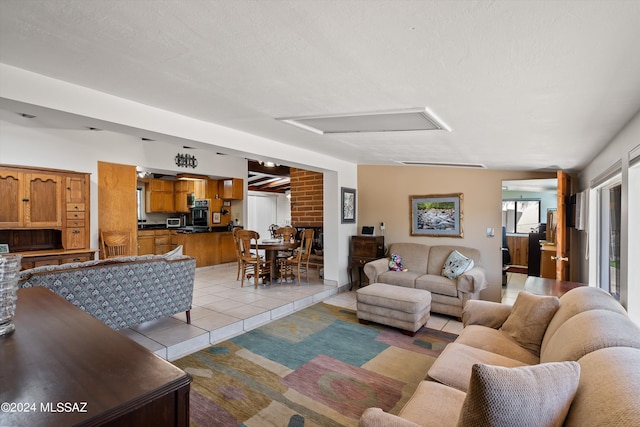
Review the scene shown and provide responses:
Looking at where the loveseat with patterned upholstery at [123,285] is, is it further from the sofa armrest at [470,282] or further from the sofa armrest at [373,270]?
the sofa armrest at [470,282]

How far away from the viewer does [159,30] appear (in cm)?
138

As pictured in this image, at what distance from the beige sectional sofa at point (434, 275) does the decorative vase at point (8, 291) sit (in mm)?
4102

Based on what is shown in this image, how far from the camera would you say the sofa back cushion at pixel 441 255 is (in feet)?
15.4

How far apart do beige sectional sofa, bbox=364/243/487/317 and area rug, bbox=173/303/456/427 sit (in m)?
0.61

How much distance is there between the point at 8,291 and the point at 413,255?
4.74 m

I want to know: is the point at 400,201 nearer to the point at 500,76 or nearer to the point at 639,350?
the point at 500,76

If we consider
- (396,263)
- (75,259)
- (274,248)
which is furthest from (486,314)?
(75,259)

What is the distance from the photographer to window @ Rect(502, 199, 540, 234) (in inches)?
326

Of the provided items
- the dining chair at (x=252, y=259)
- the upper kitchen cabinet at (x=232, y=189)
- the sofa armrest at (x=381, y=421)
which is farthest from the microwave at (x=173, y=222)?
the sofa armrest at (x=381, y=421)

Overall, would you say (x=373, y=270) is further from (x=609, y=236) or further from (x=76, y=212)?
(x=76, y=212)

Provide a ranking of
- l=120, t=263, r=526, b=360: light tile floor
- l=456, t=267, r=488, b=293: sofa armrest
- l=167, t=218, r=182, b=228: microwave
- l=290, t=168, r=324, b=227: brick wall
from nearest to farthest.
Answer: l=120, t=263, r=526, b=360: light tile floor < l=456, t=267, r=488, b=293: sofa armrest < l=290, t=168, r=324, b=227: brick wall < l=167, t=218, r=182, b=228: microwave

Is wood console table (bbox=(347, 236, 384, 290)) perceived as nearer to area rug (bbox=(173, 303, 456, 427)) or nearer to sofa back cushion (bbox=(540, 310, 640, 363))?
area rug (bbox=(173, 303, 456, 427))

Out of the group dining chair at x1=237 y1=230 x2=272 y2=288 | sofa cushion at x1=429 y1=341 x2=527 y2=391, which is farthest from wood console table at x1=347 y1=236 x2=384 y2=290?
sofa cushion at x1=429 y1=341 x2=527 y2=391

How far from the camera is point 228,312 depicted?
12.9 ft
